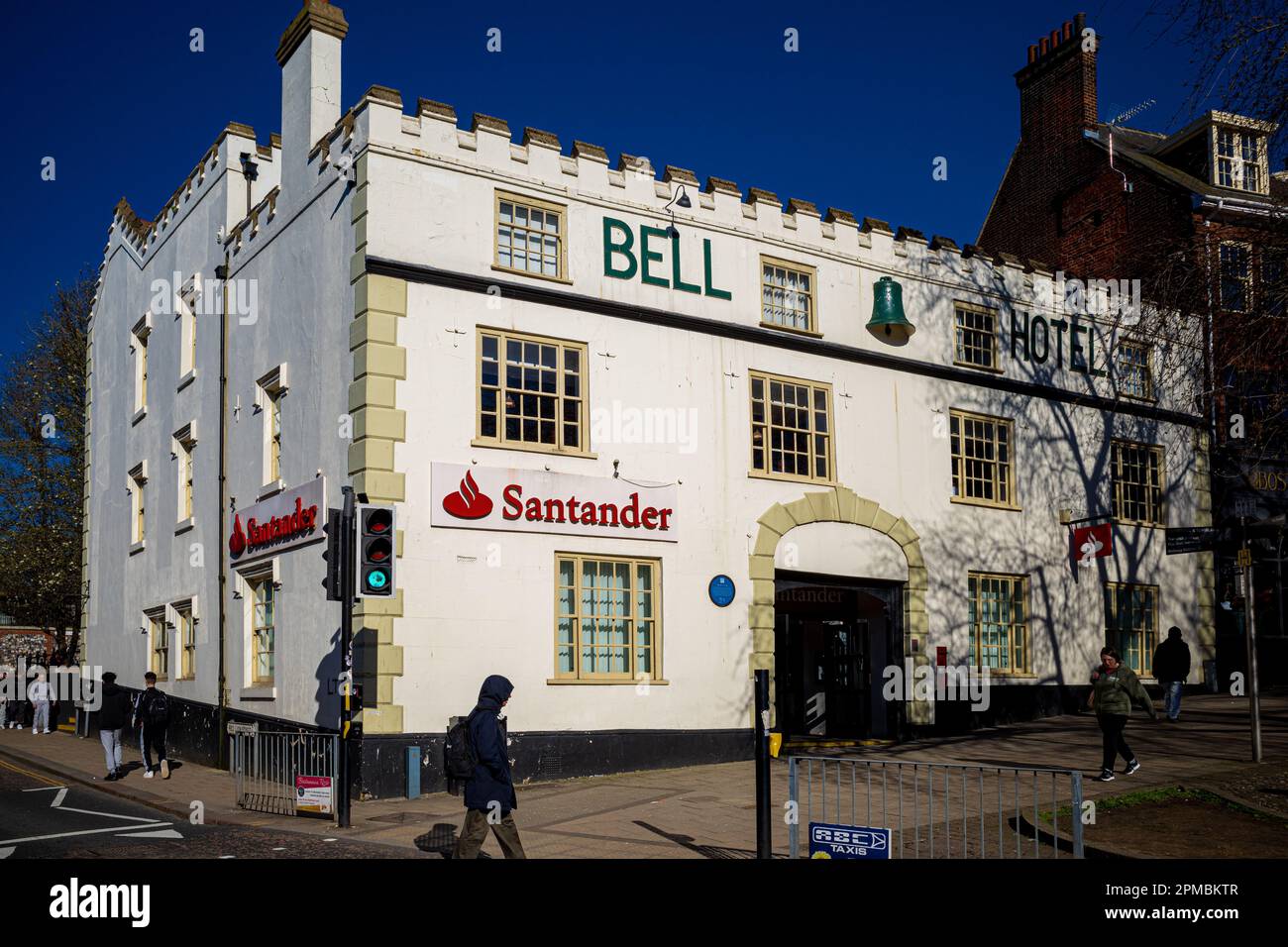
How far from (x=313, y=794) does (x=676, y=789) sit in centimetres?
493

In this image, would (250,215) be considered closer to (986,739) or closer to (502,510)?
(502,510)

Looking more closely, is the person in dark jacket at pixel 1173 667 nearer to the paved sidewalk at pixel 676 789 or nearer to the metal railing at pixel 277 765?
the paved sidewalk at pixel 676 789

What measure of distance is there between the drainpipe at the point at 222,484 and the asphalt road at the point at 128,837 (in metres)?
4.22

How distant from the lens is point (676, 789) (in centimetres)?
1702

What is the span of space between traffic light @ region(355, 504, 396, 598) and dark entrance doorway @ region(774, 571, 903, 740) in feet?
30.8

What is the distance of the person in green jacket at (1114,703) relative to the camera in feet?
51.5

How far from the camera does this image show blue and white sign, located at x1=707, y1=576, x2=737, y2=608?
20.3 m

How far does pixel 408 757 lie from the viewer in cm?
1691

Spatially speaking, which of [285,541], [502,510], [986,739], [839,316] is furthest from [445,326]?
[986,739]

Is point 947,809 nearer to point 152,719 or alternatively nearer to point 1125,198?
point 152,719

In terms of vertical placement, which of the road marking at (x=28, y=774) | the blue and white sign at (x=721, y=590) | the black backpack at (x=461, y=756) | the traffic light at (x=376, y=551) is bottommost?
the road marking at (x=28, y=774)

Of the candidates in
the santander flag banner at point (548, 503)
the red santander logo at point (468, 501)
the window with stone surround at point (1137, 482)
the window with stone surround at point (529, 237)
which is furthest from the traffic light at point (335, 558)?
the window with stone surround at point (1137, 482)

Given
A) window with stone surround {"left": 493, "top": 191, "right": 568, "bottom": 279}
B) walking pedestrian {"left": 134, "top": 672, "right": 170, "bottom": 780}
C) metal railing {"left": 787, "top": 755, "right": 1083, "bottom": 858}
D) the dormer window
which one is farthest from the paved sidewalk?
the dormer window
